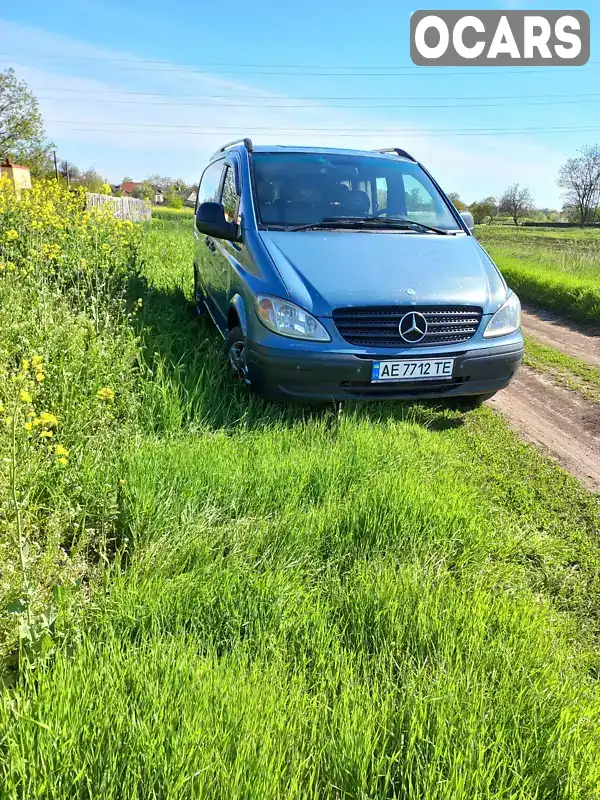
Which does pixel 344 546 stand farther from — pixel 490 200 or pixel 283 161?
pixel 490 200

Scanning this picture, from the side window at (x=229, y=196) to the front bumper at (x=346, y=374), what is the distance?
1606 mm

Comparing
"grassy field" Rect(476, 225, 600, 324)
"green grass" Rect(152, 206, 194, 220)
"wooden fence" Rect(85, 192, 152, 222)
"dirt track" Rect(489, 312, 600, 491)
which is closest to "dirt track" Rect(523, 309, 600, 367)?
"dirt track" Rect(489, 312, 600, 491)

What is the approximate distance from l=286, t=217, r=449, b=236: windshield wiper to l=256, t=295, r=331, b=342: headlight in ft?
3.13

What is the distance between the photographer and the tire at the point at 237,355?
392cm

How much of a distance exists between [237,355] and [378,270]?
3.95 feet

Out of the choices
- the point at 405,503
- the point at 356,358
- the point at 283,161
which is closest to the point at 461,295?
the point at 356,358

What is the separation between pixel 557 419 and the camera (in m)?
4.66

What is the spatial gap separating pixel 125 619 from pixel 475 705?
1165mm

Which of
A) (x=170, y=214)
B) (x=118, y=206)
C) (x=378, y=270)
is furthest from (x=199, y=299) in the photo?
(x=170, y=214)

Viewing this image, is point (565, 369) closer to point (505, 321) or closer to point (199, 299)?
point (505, 321)

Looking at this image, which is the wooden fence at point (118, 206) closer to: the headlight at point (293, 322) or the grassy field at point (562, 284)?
the headlight at point (293, 322)

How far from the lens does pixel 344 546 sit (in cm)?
250

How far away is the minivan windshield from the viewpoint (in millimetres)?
4496

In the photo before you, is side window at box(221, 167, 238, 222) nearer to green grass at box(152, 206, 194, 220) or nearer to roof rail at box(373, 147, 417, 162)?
roof rail at box(373, 147, 417, 162)
